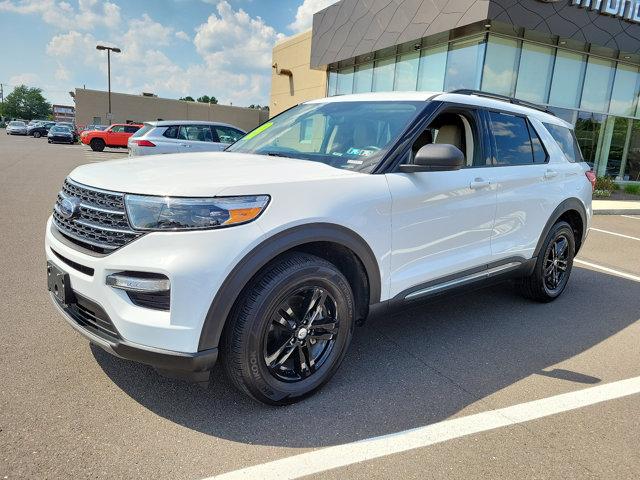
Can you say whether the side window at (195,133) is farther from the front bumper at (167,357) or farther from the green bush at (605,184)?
the green bush at (605,184)

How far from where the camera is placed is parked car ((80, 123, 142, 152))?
28594mm

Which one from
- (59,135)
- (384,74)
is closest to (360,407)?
(384,74)

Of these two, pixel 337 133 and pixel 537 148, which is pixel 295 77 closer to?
pixel 537 148

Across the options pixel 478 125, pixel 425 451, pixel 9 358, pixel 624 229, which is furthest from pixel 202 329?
pixel 624 229

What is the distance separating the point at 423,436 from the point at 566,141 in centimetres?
368

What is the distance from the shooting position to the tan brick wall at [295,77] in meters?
23.0

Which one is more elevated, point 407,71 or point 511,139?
point 407,71

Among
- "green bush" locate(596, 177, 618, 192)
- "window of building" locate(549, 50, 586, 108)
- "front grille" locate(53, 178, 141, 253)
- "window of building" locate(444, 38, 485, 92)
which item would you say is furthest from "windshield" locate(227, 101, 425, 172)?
"green bush" locate(596, 177, 618, 192)

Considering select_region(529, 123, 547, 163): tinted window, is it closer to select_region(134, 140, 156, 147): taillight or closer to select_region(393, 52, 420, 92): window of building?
select_region(134, 140, 156, 147): taillight

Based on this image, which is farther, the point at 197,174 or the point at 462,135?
the point at 462,135

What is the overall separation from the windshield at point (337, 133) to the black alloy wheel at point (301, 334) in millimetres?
870

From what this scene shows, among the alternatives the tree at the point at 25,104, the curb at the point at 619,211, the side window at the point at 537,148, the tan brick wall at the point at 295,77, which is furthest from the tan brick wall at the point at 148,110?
the tree at the point at 25,104

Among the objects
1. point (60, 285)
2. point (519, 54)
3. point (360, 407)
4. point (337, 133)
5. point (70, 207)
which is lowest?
point (360, 407)

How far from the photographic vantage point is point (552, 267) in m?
4.79
